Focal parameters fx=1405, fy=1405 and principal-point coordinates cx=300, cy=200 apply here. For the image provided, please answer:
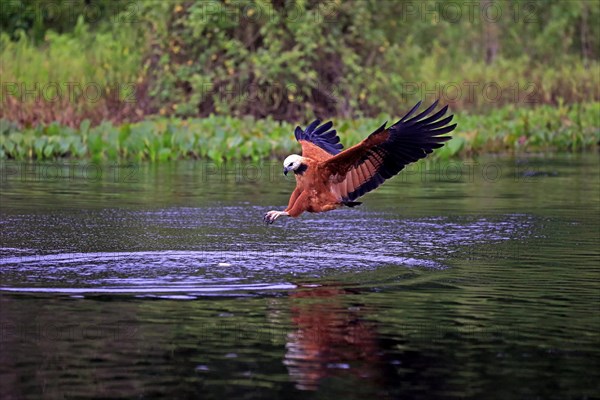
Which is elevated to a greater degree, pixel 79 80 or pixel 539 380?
pixel 79 80

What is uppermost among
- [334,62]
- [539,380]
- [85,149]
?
[334,62]

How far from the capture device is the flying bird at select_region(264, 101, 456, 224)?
988 centimetres

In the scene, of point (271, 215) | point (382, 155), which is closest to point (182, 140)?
point (271, 215)

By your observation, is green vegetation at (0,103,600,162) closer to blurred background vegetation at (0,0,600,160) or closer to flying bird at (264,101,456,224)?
blurred background vegetation at (0,0,600,160)

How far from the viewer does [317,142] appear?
11125 millimetres

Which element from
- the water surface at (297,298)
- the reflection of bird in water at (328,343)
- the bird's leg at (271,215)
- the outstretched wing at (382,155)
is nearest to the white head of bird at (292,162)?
the outstretched wing at (382,155)

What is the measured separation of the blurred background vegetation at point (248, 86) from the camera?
73.7 ft

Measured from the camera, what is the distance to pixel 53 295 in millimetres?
8453

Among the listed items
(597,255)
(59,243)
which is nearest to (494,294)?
(597,255)

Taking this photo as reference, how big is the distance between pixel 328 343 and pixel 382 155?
10.6ft

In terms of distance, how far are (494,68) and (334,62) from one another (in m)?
6.73

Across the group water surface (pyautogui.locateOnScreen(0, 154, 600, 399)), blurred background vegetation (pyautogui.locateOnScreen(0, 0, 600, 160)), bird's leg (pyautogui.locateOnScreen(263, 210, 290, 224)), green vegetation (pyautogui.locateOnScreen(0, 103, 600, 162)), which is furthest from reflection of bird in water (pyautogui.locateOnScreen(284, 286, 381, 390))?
blurred background vegetation (pyautogui.locateOnScreen(0, 0, 600, 160))

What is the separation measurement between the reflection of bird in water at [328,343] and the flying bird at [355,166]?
160 centimetres

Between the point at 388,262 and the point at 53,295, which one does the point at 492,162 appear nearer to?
the point at 388,262
